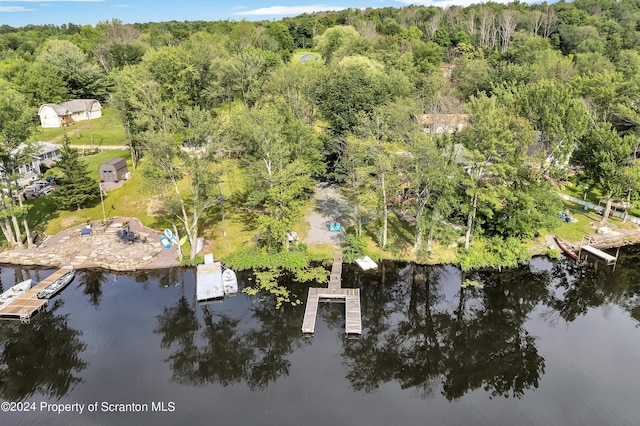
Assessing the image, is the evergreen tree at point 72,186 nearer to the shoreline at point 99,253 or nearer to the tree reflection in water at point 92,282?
the shoreline at point 99,253

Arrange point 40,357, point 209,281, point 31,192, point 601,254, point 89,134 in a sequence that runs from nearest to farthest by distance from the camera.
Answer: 1. point 40,357
2. point 209,281
3. point 601,254
4. point 31,192
5. point 89,134

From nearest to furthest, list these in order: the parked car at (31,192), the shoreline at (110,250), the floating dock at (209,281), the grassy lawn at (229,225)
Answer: the floating dock at (209,281), the shoreline at (110,250), the grassy lawn at (229,225), the parked car at (31,192)

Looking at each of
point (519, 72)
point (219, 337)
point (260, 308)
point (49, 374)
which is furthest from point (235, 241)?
point (519, 72)

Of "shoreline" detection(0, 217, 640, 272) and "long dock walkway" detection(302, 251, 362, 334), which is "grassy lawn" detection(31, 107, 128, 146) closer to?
"shoreline" detection(0, 217, 640, 272)

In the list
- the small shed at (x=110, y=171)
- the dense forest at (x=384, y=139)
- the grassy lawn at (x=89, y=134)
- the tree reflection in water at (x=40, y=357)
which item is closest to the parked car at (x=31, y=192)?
the small shed at (x=110, y=171)

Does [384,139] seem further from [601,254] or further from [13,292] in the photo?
[13,292]

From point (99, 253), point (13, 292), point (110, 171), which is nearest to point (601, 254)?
point (99, 253)

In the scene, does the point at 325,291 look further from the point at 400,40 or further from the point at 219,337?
the point at 400,40
